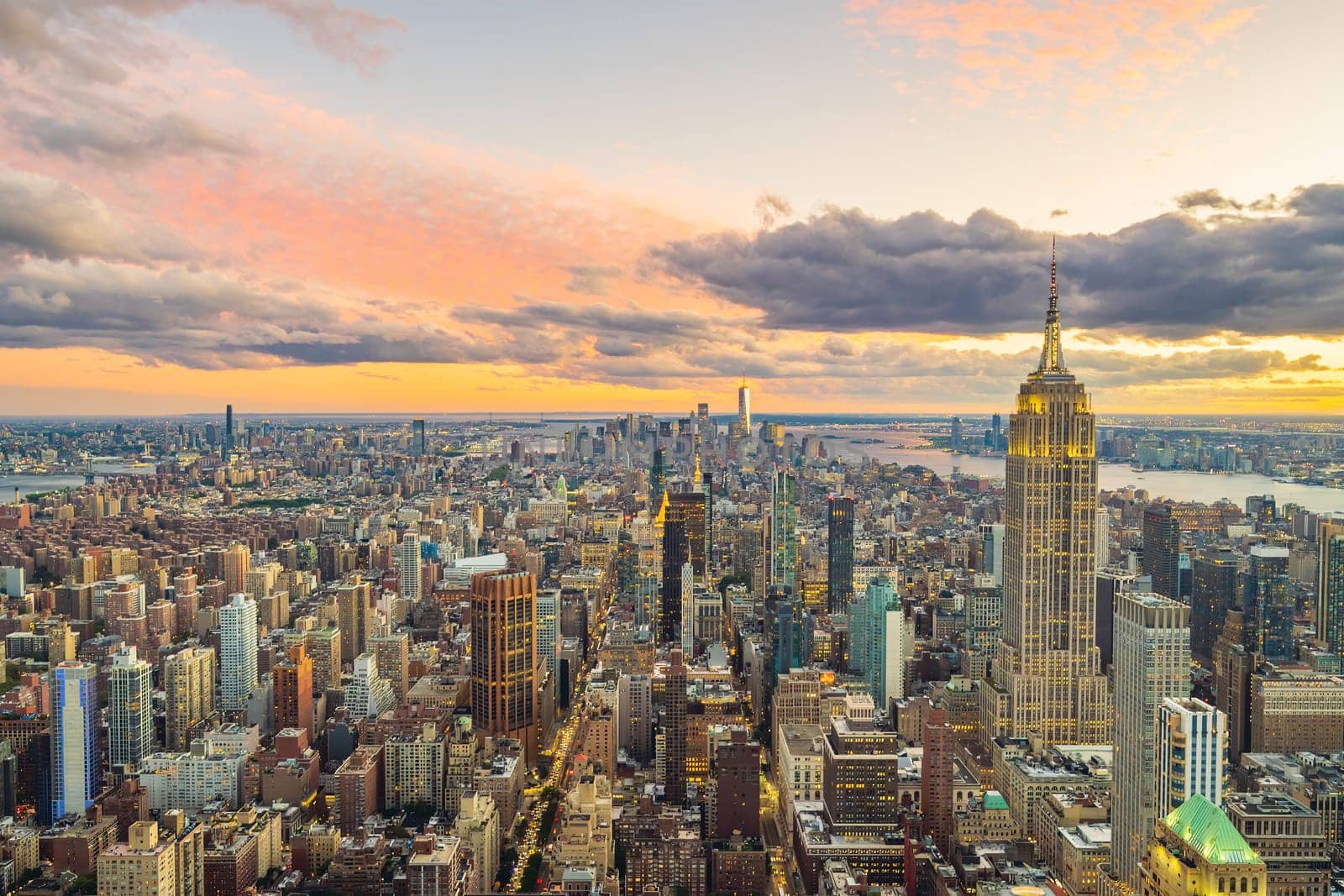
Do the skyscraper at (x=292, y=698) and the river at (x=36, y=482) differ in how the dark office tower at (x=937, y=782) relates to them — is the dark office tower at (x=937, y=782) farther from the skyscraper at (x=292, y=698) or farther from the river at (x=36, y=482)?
the river at (x=36, y=482)

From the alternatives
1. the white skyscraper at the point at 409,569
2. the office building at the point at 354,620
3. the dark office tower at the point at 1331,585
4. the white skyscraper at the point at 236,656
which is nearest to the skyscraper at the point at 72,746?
the white skyscraper at the point at 236,656

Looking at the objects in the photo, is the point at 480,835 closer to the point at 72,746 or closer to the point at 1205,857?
the point at 72,746

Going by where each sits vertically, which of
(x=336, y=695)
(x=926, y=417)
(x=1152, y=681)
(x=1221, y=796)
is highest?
(x=926, y=417)

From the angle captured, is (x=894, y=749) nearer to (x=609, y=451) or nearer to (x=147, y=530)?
(x=147, y=530)

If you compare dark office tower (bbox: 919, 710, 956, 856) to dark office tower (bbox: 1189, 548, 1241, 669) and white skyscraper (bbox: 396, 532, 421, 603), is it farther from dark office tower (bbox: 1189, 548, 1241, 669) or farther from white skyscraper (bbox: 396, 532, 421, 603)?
white skyscraper (bbox: 396, 532, 421, 603)

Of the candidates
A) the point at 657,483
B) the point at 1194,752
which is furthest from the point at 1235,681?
the point at 657,483

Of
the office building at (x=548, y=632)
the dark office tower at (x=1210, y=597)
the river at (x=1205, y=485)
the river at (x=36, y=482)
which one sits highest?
the river at (x=1205, y=485)

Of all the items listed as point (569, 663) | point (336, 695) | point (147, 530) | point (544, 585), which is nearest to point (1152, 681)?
point (569, 663)
